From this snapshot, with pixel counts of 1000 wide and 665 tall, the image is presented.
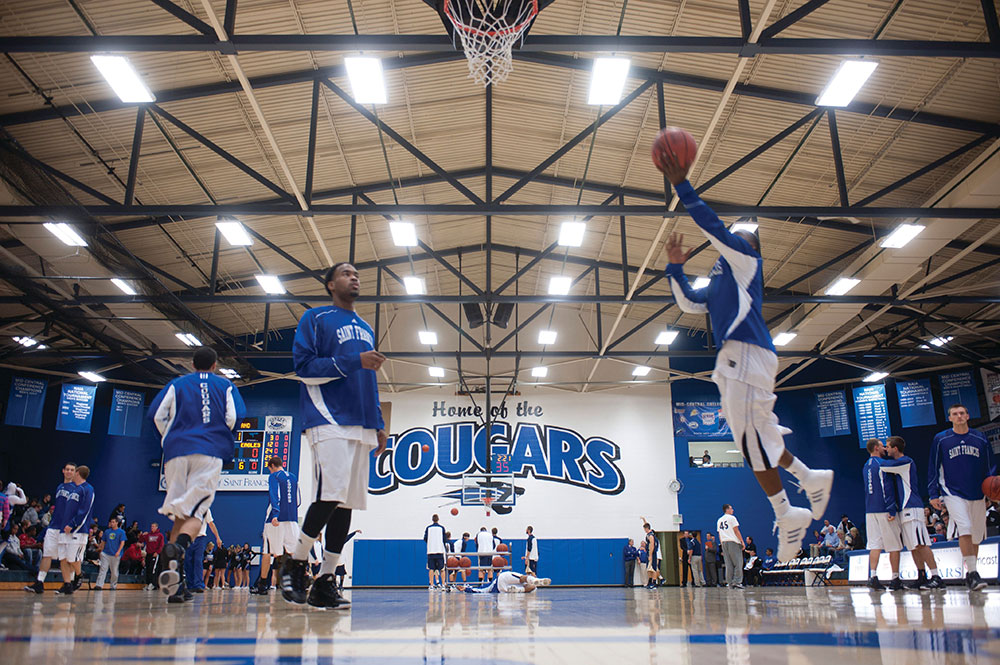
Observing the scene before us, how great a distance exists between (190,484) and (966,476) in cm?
791

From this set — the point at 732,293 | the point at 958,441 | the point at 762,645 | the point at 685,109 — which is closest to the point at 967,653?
the point at 762,645

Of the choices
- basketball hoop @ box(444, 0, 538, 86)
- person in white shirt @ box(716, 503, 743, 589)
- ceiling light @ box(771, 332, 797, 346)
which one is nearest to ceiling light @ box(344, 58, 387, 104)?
basketball hoop @ box(444, 0, 538, 86)

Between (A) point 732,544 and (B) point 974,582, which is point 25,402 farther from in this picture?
(B) point 974,582

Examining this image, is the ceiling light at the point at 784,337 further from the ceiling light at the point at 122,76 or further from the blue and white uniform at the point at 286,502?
the ceiling light at the point at 122,76

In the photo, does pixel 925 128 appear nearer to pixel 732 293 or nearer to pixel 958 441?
pixel 958 441

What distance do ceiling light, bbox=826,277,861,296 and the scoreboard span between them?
A: 56.9 ft

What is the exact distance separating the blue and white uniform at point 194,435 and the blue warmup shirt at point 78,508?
5.82 m

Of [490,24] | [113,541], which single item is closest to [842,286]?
[490,24]

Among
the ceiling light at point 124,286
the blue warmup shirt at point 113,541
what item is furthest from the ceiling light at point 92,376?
the blue warmup shirt at point 113,541

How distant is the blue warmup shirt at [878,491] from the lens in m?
9.24

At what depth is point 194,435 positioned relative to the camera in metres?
5.72

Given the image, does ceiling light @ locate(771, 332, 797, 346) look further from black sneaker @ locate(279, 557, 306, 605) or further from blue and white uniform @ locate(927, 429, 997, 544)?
black sneaker @ locate(279, 557, 306, 605)

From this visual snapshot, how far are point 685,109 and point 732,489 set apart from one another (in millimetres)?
15684

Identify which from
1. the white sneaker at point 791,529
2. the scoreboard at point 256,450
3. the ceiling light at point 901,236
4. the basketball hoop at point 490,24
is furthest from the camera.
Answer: the scoreboard at point 256,450
